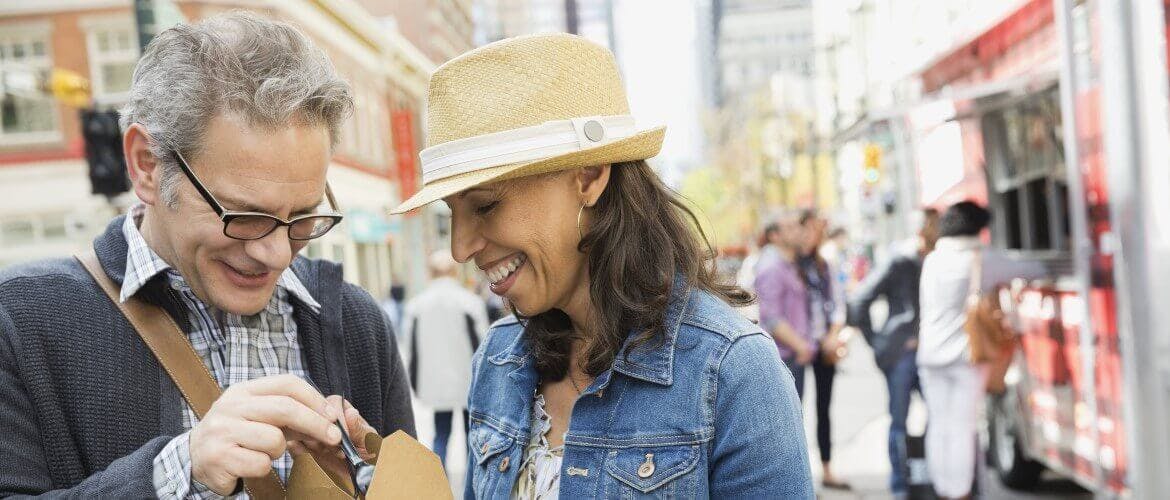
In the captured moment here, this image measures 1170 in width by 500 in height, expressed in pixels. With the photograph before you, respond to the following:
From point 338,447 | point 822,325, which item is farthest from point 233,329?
point 822,325

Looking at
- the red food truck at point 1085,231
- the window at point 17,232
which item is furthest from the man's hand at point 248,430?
the window at point 17,232

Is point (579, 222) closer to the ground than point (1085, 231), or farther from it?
farther from it

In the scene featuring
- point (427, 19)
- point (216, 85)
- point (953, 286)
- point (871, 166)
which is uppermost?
point (427, 19)

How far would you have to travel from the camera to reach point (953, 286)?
18.0 ft

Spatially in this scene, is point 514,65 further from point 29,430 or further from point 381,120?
point 381,120

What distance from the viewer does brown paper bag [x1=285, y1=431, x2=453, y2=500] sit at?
1312 mm

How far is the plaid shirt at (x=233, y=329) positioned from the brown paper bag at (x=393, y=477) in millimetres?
92

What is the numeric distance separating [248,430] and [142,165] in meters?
0.65

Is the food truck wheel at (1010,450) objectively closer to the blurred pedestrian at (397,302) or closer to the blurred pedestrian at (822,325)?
the blurred pedestrian at (822,325)

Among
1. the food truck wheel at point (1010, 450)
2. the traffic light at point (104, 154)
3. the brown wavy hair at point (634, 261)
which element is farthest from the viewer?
the traffic light at point (104, 154)

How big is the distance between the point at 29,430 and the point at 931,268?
516 centimetres

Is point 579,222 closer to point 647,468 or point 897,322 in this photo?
point 647,468

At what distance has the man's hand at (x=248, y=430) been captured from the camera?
4.09ft

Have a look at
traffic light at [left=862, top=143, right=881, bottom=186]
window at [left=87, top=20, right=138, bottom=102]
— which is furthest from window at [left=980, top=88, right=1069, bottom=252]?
window at [left=87, top=20, right=138, bottom=102]
